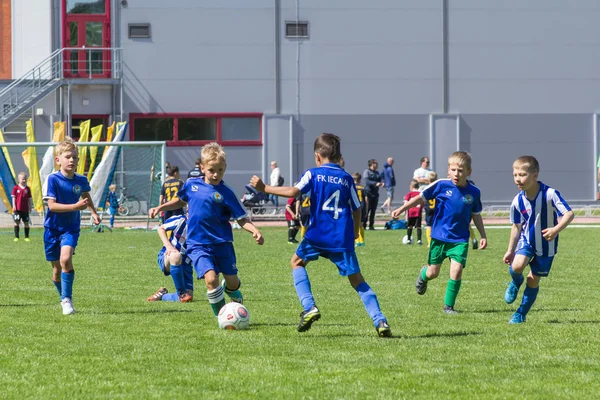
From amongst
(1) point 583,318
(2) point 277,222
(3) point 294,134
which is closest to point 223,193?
(1) point 583,318

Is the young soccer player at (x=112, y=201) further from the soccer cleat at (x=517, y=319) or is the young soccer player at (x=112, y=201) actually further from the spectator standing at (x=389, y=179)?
the soccer cleat at (x=517, y=319)

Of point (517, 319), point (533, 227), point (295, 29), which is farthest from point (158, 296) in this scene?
point (295, 29)

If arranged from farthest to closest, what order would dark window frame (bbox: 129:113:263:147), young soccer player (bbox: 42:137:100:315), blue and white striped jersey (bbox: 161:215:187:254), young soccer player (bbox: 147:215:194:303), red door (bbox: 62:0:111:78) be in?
dark window frame (bbox: 129:113:263:147), red door (bbox: 62:0:111:78), blue and white striped jersey (bbox: 161:215:187:254), young soccer player (bbox: 147:215:194:303), young soccer player (bbox: 42:137:100:315)

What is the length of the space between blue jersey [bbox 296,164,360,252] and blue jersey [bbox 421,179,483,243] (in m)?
2.43

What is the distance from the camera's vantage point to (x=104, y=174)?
2747 cm

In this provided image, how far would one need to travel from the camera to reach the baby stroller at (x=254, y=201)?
31.5 metres

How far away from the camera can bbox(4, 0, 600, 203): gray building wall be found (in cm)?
3409

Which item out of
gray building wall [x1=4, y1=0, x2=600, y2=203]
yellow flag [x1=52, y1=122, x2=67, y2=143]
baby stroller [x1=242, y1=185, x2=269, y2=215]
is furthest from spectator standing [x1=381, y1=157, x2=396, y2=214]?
yellow flag [x1=52, y1=122, x2=67, y2=143]

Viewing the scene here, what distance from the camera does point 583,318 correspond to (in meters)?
9.72

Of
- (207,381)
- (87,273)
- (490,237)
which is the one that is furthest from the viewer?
(490,237)

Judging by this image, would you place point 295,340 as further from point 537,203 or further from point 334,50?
point 334,50

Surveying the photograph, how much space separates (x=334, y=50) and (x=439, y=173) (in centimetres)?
554

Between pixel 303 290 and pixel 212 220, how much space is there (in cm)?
111

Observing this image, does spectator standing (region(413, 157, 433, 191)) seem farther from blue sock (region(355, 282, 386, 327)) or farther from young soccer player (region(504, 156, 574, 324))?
blue sock (region(355, 282, 386, 327))
